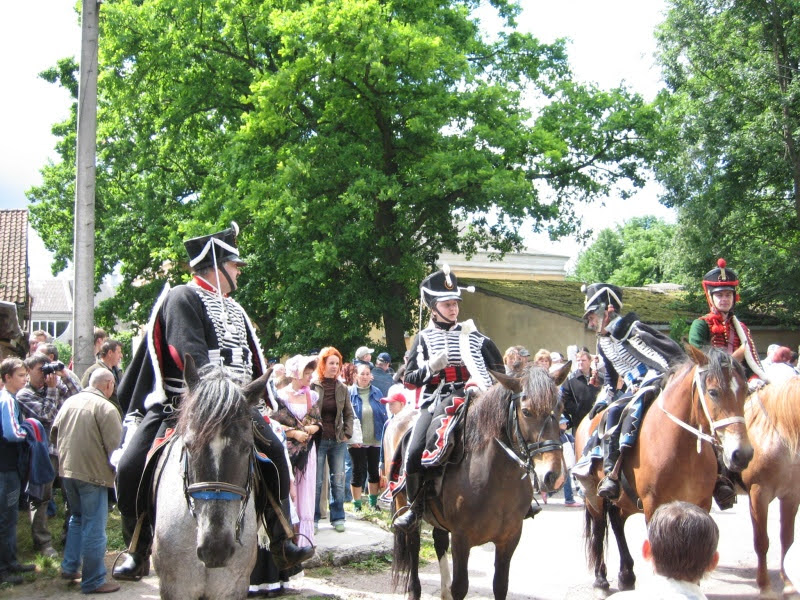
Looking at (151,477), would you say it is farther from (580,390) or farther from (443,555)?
(580,390)

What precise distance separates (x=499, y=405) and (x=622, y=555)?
2.44 metres

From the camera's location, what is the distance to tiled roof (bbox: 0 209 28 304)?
2805 cm

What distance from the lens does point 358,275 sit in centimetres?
2384

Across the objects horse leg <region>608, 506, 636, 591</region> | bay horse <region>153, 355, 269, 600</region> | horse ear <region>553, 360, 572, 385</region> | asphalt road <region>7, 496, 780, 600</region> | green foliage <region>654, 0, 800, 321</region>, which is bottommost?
asphalt road <region>7, 496, 780, 600</region>

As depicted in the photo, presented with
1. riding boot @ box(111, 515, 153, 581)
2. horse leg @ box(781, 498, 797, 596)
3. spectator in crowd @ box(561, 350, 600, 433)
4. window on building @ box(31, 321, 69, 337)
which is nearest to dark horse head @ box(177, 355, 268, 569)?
riding boot @ box(111, 515, 153, 581)

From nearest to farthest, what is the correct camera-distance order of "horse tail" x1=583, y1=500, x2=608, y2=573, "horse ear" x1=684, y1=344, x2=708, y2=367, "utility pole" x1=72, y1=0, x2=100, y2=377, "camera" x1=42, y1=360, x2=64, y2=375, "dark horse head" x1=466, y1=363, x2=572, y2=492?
"dark horse head" x1=466, y1=363, x2=572, y2=492 < "horse ear" x1=684, y1=344, x2=708, y2=367 < "horse tail" x1=583, y1=500, x2=608, y2=573 < "camera" x1=42, y1=360, x2=64, y2=375 < "utility pole" x1=72, y1=0, x2=100, y2=377

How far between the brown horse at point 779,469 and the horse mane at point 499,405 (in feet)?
8.19

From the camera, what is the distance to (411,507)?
23.4 ft

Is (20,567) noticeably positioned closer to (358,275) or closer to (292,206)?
(292,206)

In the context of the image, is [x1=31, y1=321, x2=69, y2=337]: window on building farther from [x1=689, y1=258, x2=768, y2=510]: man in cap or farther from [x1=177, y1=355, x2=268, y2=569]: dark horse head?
[x1=177, y1=355, x2=268, y2=569]: dark horse head

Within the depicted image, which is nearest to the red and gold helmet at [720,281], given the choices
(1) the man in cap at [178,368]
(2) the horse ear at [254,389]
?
(1) the man in cap at [178,368]

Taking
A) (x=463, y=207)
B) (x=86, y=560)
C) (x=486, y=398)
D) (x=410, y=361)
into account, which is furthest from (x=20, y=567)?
(x=463, y=207)

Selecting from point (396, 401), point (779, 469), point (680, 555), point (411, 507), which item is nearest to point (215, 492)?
point (680, 555)

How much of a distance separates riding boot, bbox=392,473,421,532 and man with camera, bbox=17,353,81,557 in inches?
157
